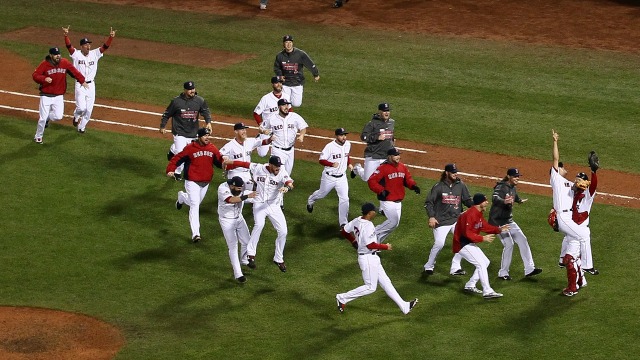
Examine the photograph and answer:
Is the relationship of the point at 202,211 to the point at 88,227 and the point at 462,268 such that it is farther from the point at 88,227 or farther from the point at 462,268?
the point at 462,268

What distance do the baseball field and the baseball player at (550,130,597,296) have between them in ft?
1.18

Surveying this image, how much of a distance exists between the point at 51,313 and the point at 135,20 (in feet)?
60.1

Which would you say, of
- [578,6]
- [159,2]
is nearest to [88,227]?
[159,2]

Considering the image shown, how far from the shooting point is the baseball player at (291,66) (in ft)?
80.1

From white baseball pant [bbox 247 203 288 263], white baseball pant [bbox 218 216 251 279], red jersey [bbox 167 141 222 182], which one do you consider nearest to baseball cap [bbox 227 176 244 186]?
white baseball pant [bbox 218 216 251 279]

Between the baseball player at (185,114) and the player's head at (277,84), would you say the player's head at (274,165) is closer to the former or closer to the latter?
the baseball player at (185,114)

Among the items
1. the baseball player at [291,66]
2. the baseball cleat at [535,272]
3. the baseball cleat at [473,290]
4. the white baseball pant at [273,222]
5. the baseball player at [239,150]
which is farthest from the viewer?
the baseball player at [291,66]

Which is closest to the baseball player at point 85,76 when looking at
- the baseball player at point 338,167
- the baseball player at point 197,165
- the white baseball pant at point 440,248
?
the baseball player at point 197,165

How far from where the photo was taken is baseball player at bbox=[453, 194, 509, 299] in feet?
57.2

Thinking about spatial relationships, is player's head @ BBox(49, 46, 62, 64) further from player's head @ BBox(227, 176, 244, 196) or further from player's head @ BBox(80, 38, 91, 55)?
player's head @ BBox(227, 176, 244, 196)

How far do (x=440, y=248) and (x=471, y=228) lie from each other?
1.29m

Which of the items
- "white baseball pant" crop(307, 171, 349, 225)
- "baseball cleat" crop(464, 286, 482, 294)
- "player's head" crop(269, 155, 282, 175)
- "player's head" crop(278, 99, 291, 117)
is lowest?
"baseball cleat" crop(464, 286, 482, 294)

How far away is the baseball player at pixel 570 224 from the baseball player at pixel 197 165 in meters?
5.98

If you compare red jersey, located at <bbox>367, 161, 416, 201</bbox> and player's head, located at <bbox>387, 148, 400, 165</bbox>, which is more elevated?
player's head, located at <bbox>387, 148, 400, 165</bbox>
